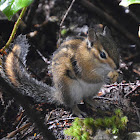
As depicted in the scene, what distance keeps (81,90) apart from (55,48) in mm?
1246

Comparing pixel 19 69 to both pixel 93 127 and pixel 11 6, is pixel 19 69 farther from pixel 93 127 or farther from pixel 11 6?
pixel 93 127

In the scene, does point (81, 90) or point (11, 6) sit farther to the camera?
point (81, 90)

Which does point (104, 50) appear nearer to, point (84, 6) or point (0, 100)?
point (0, 100)

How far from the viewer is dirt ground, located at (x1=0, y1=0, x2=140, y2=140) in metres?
2.06

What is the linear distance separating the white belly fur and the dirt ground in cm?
17

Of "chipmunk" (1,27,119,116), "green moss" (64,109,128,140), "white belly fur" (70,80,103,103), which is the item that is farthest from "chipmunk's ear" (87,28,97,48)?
"green moss" (64,109,128,140)

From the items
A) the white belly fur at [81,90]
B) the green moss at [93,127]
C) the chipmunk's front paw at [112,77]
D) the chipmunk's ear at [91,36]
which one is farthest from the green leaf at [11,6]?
the chipmunk's front paw at [112,77]

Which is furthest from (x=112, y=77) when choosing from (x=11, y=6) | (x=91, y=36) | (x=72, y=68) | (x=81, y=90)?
(x=11, y=6)

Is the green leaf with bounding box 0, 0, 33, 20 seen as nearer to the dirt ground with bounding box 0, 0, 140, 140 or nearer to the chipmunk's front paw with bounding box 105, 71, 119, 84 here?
the dirt ground with bounding box 0, 0, 140, 140

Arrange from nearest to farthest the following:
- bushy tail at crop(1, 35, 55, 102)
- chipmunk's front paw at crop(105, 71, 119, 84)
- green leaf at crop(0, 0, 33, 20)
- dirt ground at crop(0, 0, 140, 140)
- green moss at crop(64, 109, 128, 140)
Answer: green leaf at crop(0, 0, 33, 20)
green moss at crop(64, 109, 128, 140)
bushy tail at crop(1, 35, 55, 102)
dirt ground at crop(0, 0, 140, 140)
chipmunk's front paw at crop(105, 71, 119, 84)

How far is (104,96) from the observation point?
2.52m

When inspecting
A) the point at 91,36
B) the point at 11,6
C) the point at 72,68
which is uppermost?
the point at 11,6

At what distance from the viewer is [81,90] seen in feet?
7.33

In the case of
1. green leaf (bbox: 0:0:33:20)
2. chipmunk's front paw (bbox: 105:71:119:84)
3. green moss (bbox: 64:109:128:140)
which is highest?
green leaf (bbox: 0:0:33:20)
